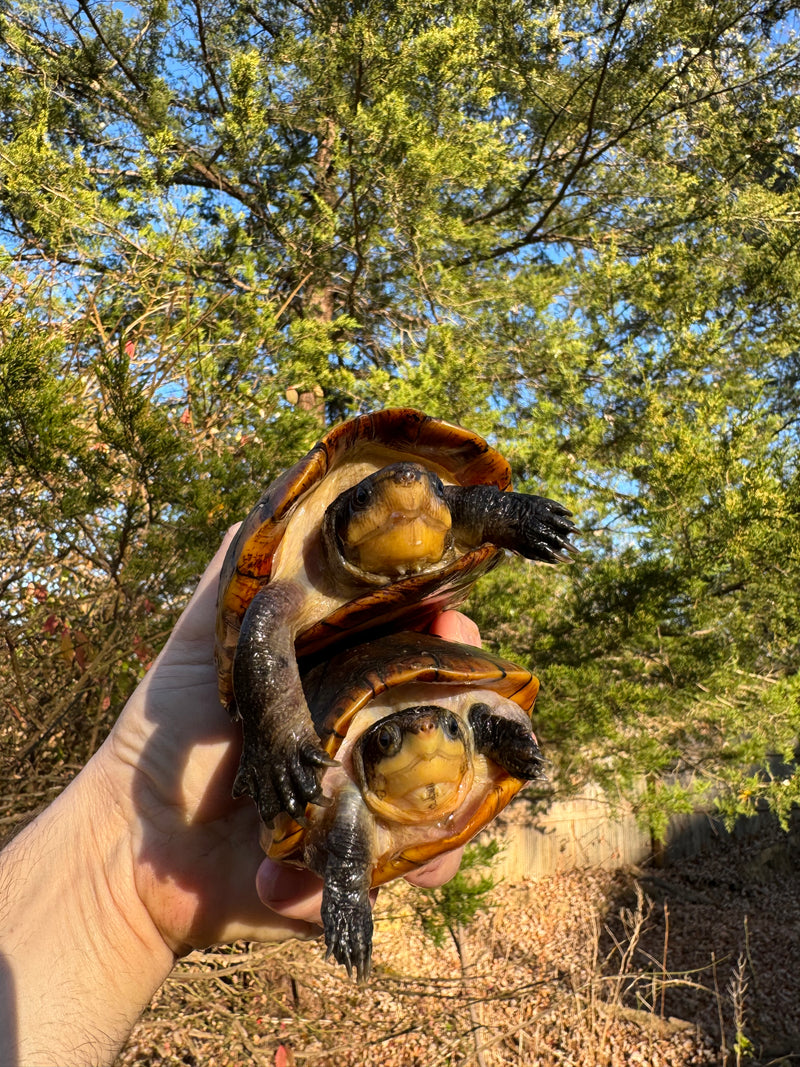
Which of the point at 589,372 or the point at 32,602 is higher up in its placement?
the point at 589,372

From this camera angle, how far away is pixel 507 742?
151 cm

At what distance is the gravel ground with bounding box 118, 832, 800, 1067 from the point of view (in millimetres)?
3234

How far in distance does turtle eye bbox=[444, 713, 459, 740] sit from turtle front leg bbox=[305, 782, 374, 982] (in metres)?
0.20

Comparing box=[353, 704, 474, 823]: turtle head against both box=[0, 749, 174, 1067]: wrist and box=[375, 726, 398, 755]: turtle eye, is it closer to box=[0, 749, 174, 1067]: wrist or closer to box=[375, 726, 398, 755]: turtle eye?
box=[375, 726, 398, 755]: turtle eye

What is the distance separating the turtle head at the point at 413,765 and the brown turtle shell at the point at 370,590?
8.5 inches

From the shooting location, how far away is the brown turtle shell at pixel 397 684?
131 centimetres

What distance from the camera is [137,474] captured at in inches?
102

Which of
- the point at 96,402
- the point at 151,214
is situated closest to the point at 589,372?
the point at 96,402

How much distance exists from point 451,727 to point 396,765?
0.13 meters

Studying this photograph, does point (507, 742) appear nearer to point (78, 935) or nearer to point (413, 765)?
point (413, 765)

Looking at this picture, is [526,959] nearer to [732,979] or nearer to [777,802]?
[732,979]

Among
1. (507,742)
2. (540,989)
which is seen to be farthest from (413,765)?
(540,989)

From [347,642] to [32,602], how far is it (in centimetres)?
190

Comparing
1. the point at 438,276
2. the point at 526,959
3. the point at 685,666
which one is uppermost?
the point at 438,276
